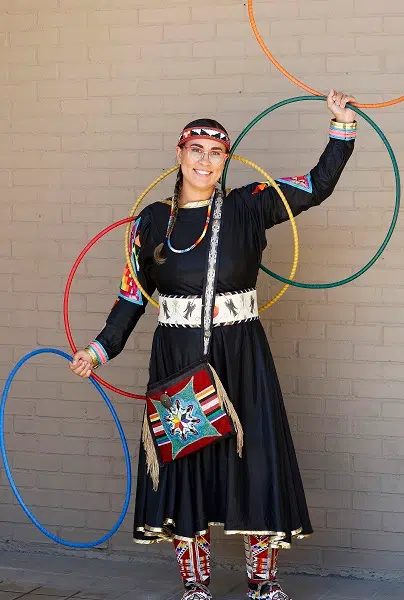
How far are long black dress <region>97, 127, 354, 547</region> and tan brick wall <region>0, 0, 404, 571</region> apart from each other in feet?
2.07

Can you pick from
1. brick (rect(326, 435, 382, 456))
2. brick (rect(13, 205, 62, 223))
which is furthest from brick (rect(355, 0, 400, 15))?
brick (rect(326, 435, 382, 456))

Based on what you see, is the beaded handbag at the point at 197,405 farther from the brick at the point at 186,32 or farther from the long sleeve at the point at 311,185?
the brick at the point at 186,32

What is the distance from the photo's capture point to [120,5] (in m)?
4.80

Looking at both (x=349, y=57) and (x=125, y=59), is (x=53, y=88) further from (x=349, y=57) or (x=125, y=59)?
(x=349, y=57)

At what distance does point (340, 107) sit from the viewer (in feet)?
12.5

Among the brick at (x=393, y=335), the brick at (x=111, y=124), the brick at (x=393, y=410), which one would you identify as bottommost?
the brick at (x=393, y=410)

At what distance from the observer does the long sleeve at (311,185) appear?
12.6ft

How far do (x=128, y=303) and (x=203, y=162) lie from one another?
2.02 feet

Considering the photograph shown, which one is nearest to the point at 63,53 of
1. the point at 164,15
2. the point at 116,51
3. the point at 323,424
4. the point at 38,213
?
the point at 116,51

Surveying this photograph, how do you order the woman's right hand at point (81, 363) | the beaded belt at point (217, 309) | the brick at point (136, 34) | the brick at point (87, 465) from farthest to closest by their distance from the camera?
1. the brick at point (87, 465)
2. the brick at point (136, 34)
3. the woman's right hand at point (81, 363)
4. the beaded belt at point (217, 309)

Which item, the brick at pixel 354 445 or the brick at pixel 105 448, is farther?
the brick at pixel 105 448

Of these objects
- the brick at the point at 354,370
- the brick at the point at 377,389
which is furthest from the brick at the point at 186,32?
the brick at the point at 377,389

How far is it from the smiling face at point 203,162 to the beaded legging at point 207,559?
1269 millimetres

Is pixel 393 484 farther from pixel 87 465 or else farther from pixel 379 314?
pixel 87 465
